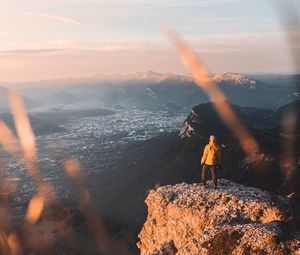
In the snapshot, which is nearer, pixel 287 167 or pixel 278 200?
pixel 278 200

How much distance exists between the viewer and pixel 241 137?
601 feet

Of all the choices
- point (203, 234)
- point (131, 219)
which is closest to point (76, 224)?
point (131, 219)

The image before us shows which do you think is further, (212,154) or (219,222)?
(212,154)

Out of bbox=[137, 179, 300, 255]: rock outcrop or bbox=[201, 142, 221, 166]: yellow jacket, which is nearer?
bbox=[137, 179, 300, 255]: rock outcrop

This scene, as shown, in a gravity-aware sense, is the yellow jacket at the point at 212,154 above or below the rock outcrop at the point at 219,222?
above

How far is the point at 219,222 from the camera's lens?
4275cm

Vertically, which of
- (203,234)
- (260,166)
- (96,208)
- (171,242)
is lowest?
(96,208)

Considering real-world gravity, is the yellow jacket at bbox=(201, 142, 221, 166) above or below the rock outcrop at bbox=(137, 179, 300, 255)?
above

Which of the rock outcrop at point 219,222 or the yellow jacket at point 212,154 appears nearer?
the rock outcrop at point 219,222

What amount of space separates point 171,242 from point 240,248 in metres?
13.7

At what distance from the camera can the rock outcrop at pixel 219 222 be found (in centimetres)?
3650

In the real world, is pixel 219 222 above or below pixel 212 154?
below

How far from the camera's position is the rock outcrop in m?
36.5

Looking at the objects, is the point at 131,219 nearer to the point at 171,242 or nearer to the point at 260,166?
the point at 260,166
